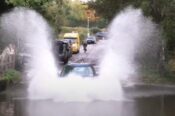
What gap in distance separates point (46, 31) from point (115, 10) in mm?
6715

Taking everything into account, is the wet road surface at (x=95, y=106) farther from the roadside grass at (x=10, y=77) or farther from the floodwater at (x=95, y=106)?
the roadside grass at (x=10, y=77)

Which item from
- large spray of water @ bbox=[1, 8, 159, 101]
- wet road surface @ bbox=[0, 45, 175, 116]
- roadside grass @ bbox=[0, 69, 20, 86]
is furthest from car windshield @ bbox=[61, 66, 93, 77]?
large spray of water @ bbox=[1, 8, 159, 101]

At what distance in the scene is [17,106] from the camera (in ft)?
78.8

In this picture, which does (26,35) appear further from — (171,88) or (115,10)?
(171,88)

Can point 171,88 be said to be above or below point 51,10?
below

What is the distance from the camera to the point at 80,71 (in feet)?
93.4

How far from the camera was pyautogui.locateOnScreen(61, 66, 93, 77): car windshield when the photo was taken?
92.9 feet

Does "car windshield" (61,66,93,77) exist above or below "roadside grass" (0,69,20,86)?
above

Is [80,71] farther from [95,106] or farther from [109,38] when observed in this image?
[109,38]

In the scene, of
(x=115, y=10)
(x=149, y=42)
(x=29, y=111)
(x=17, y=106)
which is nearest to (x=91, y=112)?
(x=29, y=111)

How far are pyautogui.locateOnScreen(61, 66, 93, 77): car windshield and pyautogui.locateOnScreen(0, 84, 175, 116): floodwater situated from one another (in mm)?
2119

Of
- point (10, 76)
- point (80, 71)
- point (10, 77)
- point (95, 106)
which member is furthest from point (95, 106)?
point (10, 76)

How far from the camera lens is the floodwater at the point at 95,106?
70.3 ft

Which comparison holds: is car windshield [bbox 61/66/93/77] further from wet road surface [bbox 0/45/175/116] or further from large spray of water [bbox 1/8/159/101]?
large spray of water [bbox 1/8/159/101]
